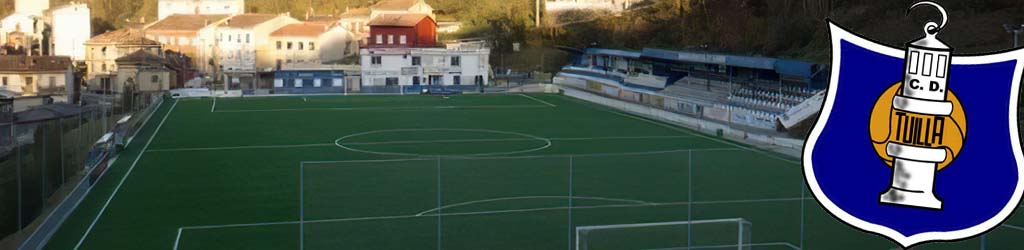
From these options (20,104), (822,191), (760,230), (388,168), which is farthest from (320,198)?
(20,104)

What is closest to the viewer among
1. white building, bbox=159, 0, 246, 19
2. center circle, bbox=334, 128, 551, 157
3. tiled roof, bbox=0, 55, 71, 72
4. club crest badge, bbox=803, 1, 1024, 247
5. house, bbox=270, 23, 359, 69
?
club crest badge, bbox=803, 1, 1024, 247

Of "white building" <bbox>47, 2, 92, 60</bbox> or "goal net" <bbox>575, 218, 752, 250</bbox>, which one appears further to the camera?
"white building" <bbox>47, 2, 92, 60</bbox>

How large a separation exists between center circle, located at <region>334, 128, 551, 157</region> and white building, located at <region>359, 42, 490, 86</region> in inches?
922

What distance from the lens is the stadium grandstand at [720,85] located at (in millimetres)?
31797

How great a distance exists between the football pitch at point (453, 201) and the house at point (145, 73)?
20564mm

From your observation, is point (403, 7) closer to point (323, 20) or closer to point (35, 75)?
point (323, 20)

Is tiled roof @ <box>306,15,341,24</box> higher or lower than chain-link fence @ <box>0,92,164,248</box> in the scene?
higher

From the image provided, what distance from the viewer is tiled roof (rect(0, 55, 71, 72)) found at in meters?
41.3

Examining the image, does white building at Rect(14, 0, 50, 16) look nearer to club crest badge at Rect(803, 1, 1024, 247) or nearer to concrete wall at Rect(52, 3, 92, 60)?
concrete wall at Rect(52, 3, 92, 60)

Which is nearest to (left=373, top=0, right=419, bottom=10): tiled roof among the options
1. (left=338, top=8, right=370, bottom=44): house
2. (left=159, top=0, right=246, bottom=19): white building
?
(left=338, top=8, right=370, bottom=44): house

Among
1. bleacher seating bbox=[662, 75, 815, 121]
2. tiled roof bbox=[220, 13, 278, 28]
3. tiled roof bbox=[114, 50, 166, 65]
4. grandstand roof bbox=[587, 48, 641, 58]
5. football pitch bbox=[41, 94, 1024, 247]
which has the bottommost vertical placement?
football pitch bbox=[41, 94, 1024, 247]

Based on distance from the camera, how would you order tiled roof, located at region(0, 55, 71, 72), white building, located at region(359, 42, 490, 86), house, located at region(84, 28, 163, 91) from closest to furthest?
tiled roof, located at region(0, 55, 71, 72) < white building, located at region(359, 42, 490, 86) < house, located at region(84, 28, 163, 91)

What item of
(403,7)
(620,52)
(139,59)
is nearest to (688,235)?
(620,52)

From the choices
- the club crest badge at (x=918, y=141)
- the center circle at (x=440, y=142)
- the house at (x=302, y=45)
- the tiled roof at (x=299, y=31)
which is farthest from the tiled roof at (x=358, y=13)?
the club crest badge at (x=918, y=141)
